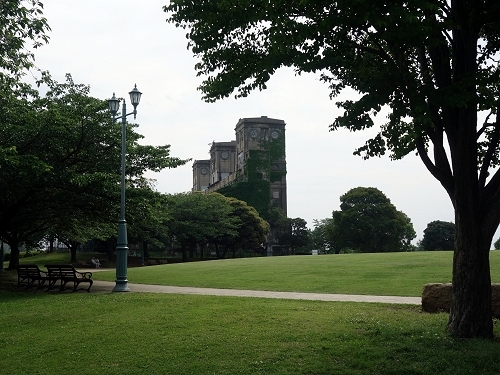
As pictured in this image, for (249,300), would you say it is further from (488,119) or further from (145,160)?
(145,160)

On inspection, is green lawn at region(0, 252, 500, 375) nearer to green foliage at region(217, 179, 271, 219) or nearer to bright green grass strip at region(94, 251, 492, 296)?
bright green grass strip at region(94, 251, 492, 296)

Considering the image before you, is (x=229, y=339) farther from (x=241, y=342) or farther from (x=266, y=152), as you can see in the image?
(x=266, y=152)

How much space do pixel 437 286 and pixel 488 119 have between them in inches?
169

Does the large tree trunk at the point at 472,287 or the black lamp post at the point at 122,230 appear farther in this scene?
the black lamp post at the point at 122,230

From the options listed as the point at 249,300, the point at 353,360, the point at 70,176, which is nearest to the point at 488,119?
the point at 353,360

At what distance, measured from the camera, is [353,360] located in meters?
8.71

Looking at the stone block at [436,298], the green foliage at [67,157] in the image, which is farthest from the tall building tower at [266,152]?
the stone block at [436,298]

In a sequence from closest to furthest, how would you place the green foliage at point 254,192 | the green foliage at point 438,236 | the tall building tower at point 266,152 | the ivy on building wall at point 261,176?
the green foliage at point 438,236 → the green foliage at point 254,192 → the ivy on building wall at point 261,176 → the tall building tower at point 266,152

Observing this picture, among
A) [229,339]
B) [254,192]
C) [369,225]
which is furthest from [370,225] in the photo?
[229,339]

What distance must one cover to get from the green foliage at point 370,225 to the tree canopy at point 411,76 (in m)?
57.7

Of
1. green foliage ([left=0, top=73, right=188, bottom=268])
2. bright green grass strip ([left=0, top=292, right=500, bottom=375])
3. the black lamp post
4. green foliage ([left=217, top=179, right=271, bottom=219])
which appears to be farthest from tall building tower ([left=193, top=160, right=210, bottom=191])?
bright green grass strip ([left=0, top=292, right=500, bottom=375])

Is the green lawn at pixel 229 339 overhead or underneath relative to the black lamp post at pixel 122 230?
underneath

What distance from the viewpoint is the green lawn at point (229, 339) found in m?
8.64

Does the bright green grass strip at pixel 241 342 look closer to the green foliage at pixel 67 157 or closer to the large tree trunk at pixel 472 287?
the large tree trunk at pixel 472 287
